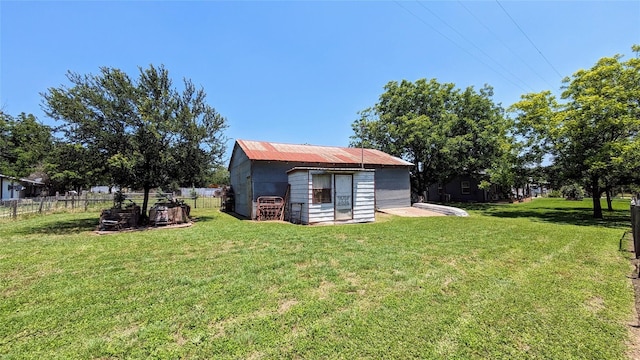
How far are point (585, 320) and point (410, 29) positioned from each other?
1049 centimetres

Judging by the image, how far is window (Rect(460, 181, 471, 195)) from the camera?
27.9 metres

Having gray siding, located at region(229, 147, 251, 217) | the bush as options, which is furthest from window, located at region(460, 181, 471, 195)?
gray siding, located at region(229, 147, 251, 217)

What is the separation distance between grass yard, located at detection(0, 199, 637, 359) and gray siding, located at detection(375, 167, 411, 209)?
10.7 m

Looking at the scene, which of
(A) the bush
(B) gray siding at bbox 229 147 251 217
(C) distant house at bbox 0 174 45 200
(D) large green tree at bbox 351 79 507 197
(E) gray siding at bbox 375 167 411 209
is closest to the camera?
(B) gray siding at bbox 229 147 251 217

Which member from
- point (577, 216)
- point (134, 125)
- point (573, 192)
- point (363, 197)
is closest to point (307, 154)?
point (363, 197)

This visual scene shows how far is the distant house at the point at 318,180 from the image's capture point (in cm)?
1183

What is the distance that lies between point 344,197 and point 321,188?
1.15 m

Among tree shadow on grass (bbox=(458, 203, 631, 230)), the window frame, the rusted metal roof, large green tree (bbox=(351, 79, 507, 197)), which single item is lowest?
tree shadow on grass (bbox=(458, 203, 631, 230))

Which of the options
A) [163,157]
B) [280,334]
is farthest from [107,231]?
[280,334]

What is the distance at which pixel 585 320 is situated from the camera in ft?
10.1

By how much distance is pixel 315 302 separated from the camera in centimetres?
349

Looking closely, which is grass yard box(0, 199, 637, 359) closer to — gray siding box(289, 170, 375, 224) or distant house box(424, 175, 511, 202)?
gray siding box(289, 170, 375, 224)

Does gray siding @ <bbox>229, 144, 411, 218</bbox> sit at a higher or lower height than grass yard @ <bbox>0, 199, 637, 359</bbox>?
higher

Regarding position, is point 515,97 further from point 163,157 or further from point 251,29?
point 163,157
